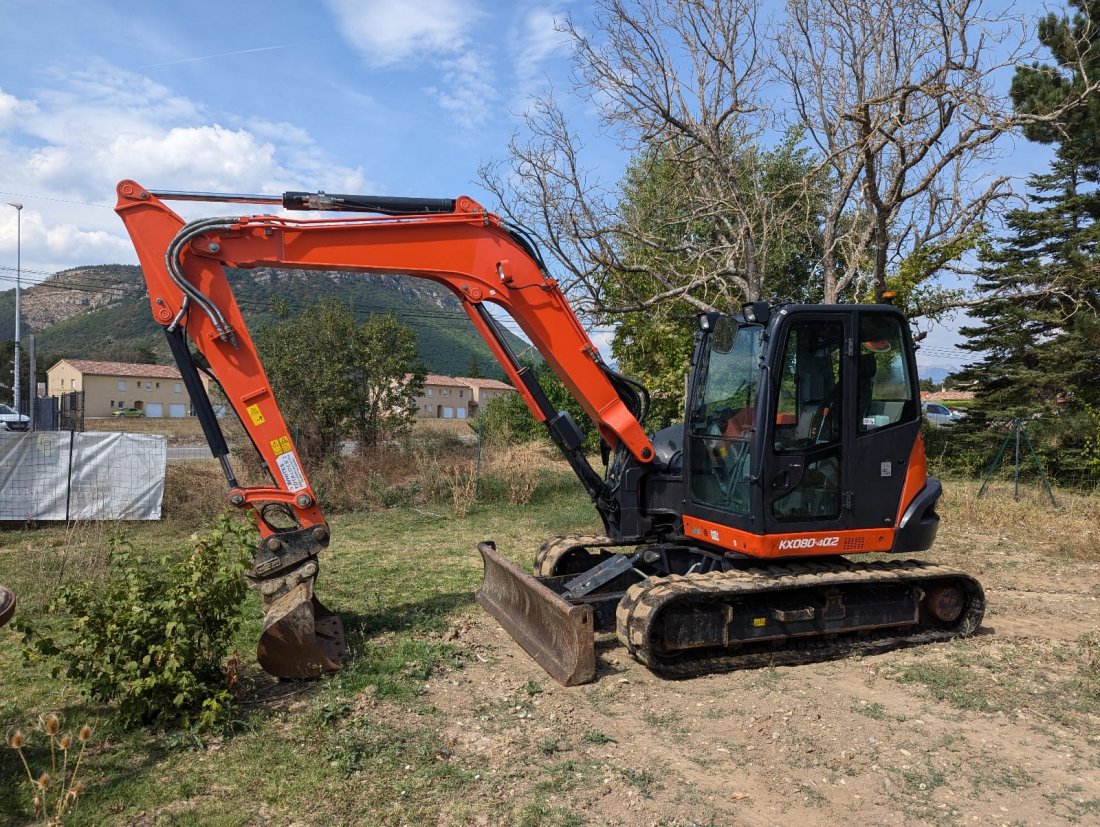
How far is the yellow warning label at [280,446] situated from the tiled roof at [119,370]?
195 feet

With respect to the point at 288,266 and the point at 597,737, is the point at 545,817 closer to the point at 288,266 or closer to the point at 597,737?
the point at 597,737

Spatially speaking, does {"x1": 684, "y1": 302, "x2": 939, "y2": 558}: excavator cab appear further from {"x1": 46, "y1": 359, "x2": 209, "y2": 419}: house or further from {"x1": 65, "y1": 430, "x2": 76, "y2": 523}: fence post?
{"x1": 46, "y1": 359, "x2": 209, "y2": 419}: house

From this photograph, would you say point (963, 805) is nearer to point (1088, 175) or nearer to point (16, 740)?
point (16, 740)

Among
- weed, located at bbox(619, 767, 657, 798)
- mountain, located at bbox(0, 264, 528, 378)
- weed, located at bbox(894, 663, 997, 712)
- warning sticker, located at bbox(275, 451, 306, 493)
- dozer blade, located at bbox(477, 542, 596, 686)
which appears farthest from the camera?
mountain, located at bbox(0, 264, 528, 378)

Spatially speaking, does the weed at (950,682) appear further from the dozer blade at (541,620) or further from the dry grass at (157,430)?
the dry grass at (157,430)

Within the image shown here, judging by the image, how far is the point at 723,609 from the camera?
5879 millimetres

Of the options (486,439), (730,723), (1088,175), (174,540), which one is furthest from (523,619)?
(1088,175)

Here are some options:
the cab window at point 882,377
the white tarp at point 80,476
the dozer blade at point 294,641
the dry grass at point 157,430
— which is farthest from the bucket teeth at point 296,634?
the dry grass at point 157,430

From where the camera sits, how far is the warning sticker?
5.88 meters

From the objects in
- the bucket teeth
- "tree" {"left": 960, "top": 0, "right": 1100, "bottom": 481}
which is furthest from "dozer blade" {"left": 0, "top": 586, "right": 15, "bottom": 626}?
"tree" {"left": 960, "top": 0, "right": 1100, "bottom": 481}

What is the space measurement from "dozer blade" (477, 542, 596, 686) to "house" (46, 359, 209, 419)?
184 feet

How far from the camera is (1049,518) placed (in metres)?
12.7

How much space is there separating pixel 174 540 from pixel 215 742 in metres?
7.39

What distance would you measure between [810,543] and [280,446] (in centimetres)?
400
